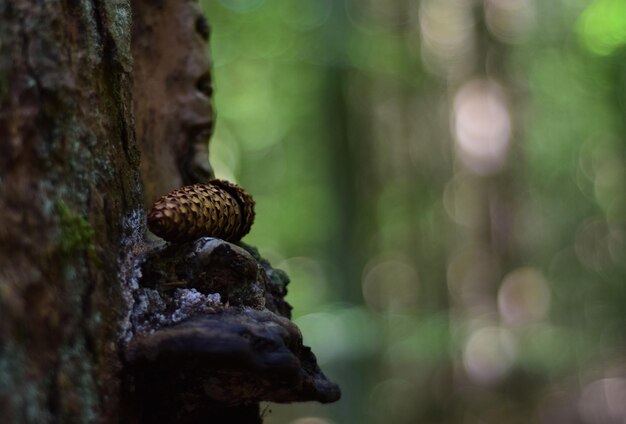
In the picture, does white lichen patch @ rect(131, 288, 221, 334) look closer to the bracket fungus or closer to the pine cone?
the bracket fungus

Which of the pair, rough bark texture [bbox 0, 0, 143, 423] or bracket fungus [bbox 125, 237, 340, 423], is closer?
rough bark texture [bbox 0, 0, 143, 423]

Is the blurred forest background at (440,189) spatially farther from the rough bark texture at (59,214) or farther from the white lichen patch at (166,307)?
the rough bark texture at (59,214)

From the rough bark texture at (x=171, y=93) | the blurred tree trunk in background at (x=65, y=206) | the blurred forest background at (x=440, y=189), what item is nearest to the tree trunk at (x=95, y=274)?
the blurred tree trunk in background at (x=65, y=206)

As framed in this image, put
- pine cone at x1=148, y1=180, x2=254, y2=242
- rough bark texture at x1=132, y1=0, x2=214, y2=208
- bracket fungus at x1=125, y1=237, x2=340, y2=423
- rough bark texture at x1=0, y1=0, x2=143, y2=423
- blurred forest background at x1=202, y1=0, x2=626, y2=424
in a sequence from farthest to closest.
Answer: blurred forest background at x1=202, y1=0, x2=626, y2=424
rough bark texture at x1=132, y1=0, x2=214, y2=208
pine cone at x1=148, y1=180, x2=254, y2=242
bracket fungus at x1=125, y1=237, x2=340, y2=423
rough bark texture at x1=0, y1=0, x2=143, y2=423

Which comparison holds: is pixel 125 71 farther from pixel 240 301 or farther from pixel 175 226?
pixel 240 301

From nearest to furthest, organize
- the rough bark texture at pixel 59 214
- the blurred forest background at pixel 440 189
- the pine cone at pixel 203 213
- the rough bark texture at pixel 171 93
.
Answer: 1. the rough bark texture at pixel 59 214
2. the pine cone at pixel 203 213
3. the rough bark texture at pixel 171 93
4. the blurred forest background at pixel 440 189

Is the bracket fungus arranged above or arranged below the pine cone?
below

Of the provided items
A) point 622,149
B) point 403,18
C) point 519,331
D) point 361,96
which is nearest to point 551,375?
point 519,331

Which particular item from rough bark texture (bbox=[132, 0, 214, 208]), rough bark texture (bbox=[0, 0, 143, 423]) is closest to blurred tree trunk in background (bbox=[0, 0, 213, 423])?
rough bark texture (bbox=[0, 0, 143, 423])
